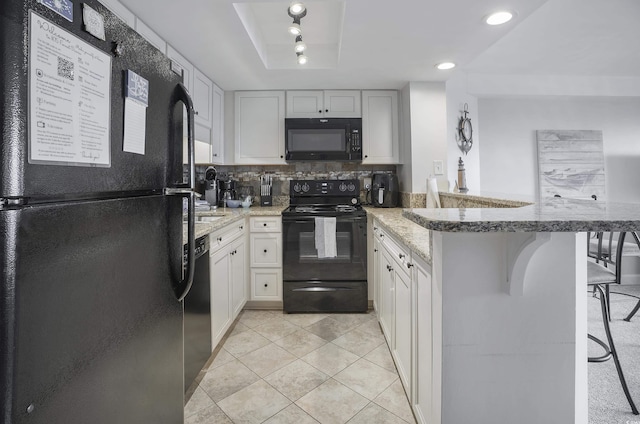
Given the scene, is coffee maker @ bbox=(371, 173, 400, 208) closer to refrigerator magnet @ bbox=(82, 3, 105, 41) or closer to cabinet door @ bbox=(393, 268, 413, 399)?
→ cabinet door @ bbox=(393, 268, 413, 399)

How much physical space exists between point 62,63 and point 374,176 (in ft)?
9.07

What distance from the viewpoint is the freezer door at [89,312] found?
52 centimetres

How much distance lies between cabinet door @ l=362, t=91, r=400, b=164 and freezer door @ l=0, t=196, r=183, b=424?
2425 mm

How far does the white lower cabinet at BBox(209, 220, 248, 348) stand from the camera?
6.47 ft

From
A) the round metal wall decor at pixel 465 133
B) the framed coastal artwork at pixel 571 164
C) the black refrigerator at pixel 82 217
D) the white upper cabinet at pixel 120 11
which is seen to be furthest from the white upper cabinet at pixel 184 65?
the framed coastal artwork at pixel 571 164

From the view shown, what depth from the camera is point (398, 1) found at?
5.26ft

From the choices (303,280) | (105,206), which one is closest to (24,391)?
(105,206)

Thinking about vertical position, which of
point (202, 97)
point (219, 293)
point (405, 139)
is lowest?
point (219, 293)

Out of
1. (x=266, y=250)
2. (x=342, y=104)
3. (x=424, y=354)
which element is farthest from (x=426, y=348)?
(x=342, y=104)

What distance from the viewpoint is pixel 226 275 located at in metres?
2.22

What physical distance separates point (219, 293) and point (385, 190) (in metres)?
1.87

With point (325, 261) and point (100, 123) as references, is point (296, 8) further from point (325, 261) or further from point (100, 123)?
point (325, 261)

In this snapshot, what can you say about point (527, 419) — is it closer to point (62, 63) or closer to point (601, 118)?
point (62, 63)

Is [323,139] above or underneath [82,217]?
above
